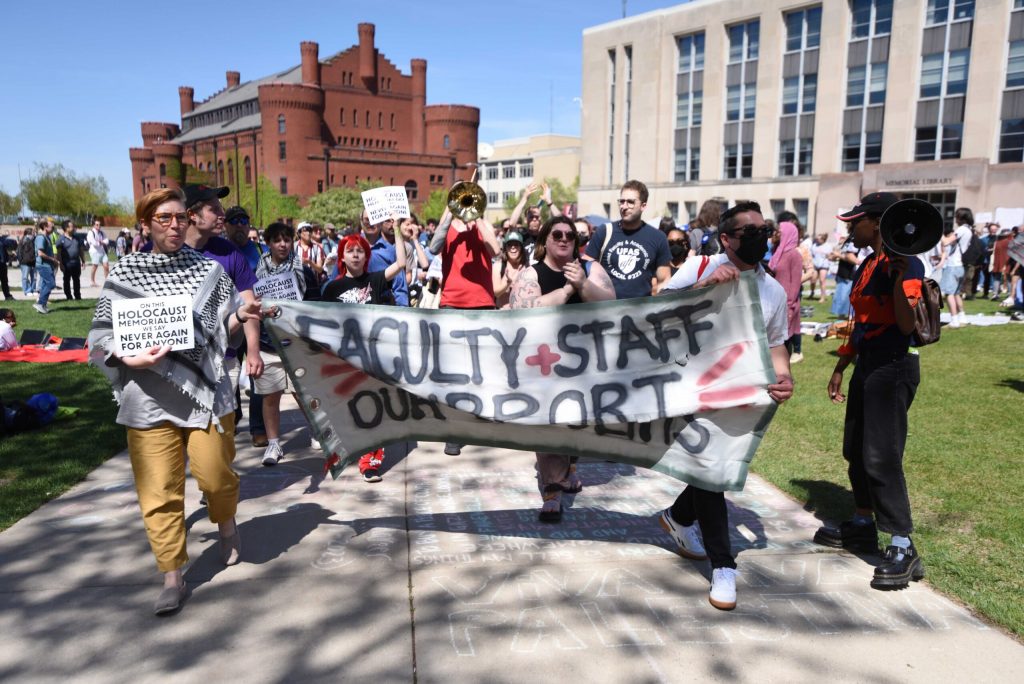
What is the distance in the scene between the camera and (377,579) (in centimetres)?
412

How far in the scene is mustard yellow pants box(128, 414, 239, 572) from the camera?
148 inches

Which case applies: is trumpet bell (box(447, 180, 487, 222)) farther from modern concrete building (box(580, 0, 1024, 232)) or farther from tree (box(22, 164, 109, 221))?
tree (box(22, 164, 109, 221))

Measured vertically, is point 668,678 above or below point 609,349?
below

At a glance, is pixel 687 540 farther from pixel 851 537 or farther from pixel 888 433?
pixel 888 433

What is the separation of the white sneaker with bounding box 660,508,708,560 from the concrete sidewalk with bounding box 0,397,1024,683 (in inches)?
4.9

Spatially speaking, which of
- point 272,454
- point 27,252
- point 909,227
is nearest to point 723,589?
point 909,227

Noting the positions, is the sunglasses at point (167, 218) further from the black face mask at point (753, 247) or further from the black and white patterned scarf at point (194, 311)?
the black face mask at point (753, 247)

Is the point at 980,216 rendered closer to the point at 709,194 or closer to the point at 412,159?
the point at 709,194

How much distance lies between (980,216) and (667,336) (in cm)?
3106

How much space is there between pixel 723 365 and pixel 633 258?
229cm

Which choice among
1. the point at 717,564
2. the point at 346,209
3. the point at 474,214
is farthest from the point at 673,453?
the point at 346,209

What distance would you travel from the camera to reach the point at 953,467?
19.6ft

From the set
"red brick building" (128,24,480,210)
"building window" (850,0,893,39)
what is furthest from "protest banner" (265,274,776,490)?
"red brick building" (128,24,480,210)

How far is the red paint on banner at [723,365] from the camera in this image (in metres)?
3.97
